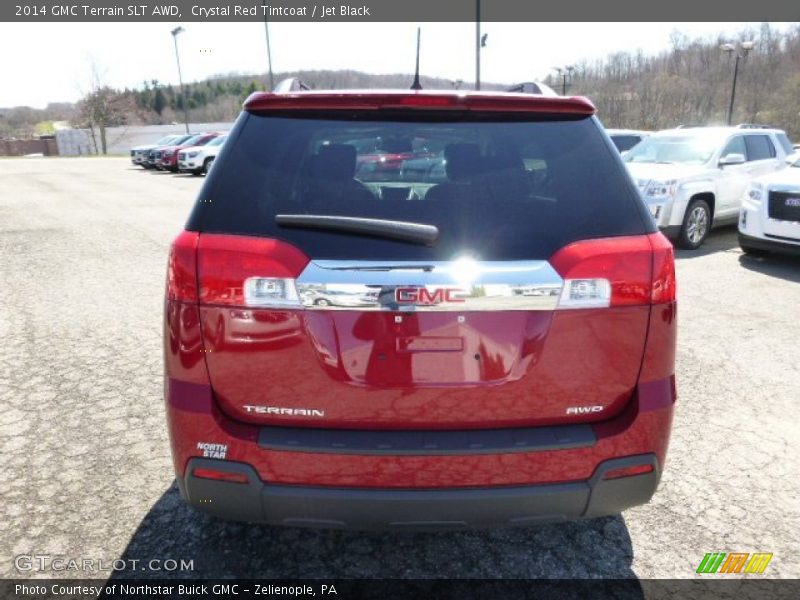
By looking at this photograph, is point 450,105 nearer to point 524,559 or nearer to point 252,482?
point 252,482

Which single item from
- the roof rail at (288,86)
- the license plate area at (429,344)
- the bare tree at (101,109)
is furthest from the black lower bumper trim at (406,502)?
the bare tree at (101,109)

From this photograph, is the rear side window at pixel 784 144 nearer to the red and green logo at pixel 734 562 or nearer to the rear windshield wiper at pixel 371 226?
the red and green logo at pixel 734 562

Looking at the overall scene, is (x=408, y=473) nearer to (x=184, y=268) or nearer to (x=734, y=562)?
(x=184, y=268)

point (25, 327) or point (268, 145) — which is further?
point (25, 327)

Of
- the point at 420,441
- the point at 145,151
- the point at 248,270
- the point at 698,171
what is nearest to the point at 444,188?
the point at 248,270

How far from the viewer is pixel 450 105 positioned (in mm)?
2002

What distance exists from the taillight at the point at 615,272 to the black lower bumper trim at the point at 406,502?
553mm

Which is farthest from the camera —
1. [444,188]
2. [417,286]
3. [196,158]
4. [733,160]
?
[196,158]

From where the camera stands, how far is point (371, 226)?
1.81 meters

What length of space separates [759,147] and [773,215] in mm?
3866

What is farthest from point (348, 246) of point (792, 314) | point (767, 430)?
point (792, 314)

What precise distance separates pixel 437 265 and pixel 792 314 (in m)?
5.46

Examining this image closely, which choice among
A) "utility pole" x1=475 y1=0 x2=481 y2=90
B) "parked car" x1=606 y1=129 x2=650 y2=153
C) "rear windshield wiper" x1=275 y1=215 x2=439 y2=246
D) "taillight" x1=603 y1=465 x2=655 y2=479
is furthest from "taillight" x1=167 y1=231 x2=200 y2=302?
"utility pole" x1=475 y1=0 x2=481 y2=90
